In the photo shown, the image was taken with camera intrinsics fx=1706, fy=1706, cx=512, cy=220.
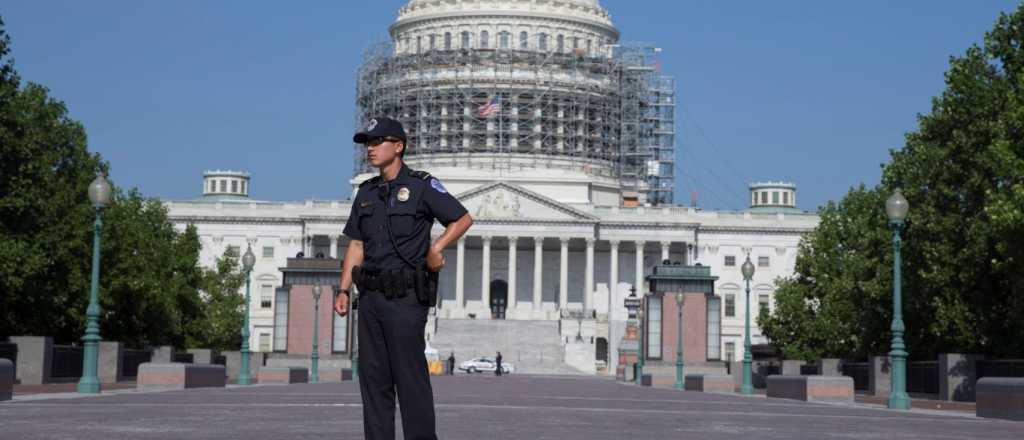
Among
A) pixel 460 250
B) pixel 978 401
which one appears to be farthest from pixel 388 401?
pixel 460 250

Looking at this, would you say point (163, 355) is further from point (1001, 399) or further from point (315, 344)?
point (1001, 399)

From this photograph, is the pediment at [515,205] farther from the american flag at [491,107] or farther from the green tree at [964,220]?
the green tree at [964,220]

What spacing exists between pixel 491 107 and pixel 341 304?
519ft

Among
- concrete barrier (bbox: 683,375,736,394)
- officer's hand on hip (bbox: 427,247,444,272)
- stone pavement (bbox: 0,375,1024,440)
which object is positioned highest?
officer's hand on hip (bbox: 427,247,444,272)

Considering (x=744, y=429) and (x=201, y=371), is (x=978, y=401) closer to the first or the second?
(x=744, y=429)

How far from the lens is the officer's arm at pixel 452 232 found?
14.4 meters

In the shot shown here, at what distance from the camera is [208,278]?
115125 millimetres

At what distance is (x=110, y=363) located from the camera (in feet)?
189

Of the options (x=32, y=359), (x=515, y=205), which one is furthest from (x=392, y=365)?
(x=515, y=205)

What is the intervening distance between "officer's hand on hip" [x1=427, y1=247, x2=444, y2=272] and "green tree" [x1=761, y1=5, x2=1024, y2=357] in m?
36.8

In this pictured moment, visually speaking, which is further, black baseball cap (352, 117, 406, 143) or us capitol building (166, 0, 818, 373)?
us capitol building (166, 0, 818, 373)

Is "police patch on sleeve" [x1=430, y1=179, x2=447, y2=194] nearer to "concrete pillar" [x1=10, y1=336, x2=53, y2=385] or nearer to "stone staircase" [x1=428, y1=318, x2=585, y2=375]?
"concrete pillar" [x1=10, y1=336, x2=53, y2=385]

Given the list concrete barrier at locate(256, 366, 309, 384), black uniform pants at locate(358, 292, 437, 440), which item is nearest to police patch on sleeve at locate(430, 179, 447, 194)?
black uniform pants at locate(358, 292, 437, 440)

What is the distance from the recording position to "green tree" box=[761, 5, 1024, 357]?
51.9 m
